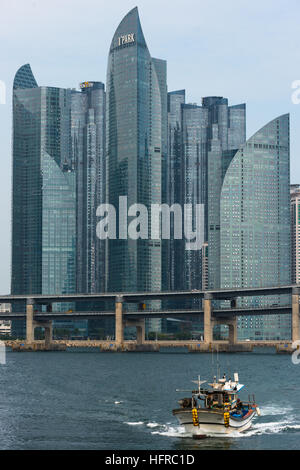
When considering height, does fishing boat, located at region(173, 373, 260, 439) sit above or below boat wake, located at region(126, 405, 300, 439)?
above

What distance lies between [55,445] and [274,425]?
2361 centimetres

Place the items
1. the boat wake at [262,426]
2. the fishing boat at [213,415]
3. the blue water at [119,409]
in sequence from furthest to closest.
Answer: the boat wake at [262,426] < the blue water at [119,409] < the fishing boat at [213,415]

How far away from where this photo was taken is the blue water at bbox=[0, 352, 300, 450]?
82938mm

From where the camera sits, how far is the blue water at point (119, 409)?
82.9m

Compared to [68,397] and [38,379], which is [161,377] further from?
[68,397]

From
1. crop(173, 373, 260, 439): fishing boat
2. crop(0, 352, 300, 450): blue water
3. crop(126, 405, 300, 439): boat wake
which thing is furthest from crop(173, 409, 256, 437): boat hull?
crop(0, 352, 300, 450): blue water

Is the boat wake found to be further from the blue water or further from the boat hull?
the boat hull

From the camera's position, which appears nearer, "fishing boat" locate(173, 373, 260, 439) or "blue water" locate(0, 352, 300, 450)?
"fishing boat" locate(173, 373, 260, 439)

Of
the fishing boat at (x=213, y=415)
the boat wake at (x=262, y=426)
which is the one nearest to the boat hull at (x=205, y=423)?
the fishing boat at (x=213, y=415)

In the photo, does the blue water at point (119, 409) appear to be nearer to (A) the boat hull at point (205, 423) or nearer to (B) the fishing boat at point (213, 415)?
(A) the boat hull at point (205, 423)
